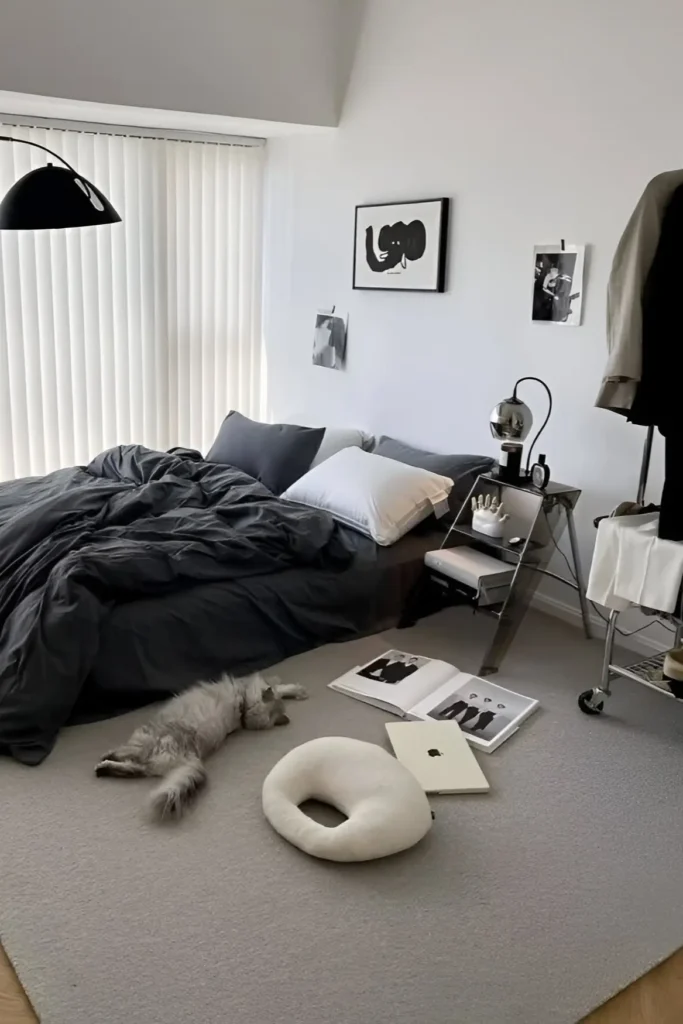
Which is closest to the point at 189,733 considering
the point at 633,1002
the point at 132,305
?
the point at 633,1002

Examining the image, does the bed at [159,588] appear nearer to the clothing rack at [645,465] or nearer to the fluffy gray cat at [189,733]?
the fluffy gray cat at [189,733]

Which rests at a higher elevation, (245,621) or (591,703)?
(245,621)

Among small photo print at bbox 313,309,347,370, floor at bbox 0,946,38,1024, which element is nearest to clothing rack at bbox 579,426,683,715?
floor at bbox 0,946,38,1024

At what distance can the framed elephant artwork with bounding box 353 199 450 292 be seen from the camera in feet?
12.4

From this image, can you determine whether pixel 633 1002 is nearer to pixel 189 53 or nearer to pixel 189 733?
pixel 189 733

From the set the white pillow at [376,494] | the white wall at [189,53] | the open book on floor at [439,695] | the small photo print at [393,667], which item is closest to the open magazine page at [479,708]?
the open book on floor at [439,695]

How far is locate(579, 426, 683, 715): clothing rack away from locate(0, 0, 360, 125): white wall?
2576 mm

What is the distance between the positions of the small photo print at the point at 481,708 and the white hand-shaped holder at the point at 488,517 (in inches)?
23.5

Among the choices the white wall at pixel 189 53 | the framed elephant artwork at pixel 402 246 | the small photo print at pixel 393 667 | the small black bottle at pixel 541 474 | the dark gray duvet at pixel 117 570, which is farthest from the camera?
the framed elephant artwork at pixel 402 246

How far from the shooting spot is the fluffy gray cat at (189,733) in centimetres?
224

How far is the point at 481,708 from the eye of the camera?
275 cm

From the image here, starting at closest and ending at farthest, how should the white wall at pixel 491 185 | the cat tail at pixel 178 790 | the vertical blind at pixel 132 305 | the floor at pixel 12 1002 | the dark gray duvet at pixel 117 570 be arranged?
the floor at pixel 12 1002 < the cat tail at pixel 178 790 < the dark gray duvet at pixel 117 570 < the white wall at pixel 491 185 < the vertical blind at pixel 132 305

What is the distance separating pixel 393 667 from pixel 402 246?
6.64 ft

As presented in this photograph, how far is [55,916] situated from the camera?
6.15 ft
